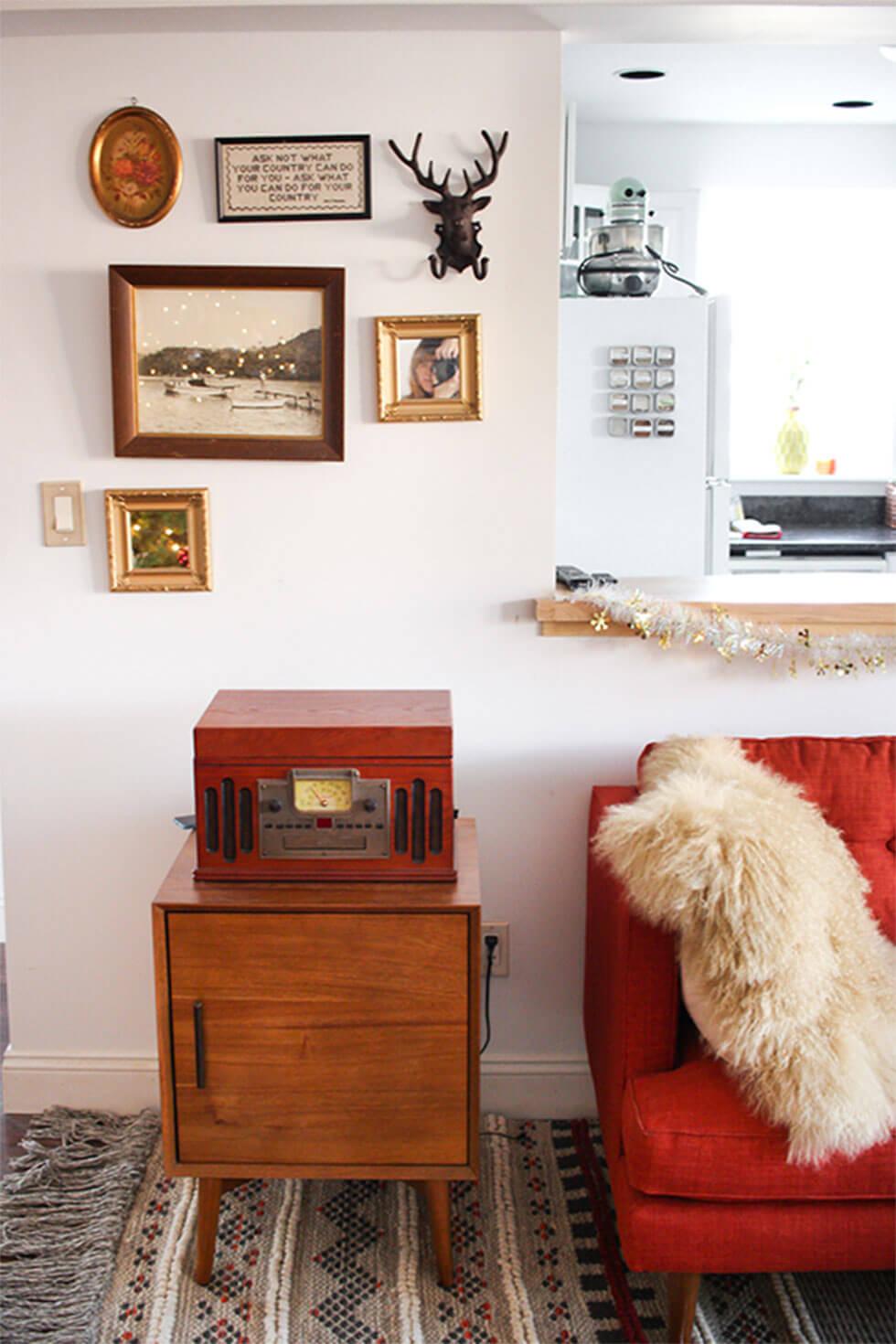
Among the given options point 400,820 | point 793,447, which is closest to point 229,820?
point 400,820

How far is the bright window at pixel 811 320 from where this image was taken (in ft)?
17.0

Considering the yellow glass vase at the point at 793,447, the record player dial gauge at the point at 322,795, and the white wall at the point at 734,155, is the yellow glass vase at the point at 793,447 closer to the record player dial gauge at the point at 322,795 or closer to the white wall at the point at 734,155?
the white wall at the point at 734,155

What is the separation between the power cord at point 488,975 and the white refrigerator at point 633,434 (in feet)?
5.25

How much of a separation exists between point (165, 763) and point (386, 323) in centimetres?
91

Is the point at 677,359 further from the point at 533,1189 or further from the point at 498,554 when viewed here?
the point at 533,1189

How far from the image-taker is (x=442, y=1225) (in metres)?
1.94

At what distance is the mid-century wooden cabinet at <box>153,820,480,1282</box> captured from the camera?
1821mm

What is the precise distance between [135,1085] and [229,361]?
1.40 m

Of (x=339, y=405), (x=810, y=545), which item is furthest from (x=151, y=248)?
(x=810, y=545)

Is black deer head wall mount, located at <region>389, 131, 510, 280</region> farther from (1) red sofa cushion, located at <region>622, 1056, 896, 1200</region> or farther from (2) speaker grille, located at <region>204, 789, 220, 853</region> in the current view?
(1) red sofa cushion, located at <region>622, 1056, 896, 1200</region>

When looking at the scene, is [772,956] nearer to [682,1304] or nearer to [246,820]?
[682,1304]

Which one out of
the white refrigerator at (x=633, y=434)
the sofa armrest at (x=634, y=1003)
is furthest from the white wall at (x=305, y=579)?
the white refrigerator at (x=633, y=434)

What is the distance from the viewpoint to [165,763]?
7.87 feet

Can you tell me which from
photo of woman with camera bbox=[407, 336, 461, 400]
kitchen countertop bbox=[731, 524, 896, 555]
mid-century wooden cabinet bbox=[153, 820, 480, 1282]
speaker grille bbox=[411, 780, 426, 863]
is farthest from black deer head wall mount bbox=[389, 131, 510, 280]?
kitchen countertop bbox=[731, 524, 896, 555]
